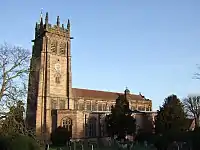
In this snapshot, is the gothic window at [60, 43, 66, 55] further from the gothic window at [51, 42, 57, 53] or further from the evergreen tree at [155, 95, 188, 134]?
the evergreen tree at [155, 95, 188, 134]

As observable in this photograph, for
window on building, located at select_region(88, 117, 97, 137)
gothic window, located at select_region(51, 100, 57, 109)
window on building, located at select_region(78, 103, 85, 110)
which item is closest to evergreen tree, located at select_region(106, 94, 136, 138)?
window on building, located at select_region(88, 117, 97, 137)

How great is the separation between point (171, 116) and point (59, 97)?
21554mm

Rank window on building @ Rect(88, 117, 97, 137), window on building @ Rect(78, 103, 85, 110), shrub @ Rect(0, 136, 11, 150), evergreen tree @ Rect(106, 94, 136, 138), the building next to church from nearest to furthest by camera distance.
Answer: shrub @ Rect(0, 136, 11, 150) → evergreen tree @ Rect(106, 94, 136, 138) → the building next to church → window on building @ Rect(88, 117, 97, 137) → window on building @ Rect(78, 103, 85, 110)

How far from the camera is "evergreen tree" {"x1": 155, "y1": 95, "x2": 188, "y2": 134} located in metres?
49.4

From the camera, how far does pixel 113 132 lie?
51.7 metres

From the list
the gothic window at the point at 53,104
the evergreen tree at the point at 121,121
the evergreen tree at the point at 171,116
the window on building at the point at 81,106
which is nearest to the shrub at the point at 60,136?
the gothic window at the point at 53,104

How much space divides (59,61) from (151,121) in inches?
927

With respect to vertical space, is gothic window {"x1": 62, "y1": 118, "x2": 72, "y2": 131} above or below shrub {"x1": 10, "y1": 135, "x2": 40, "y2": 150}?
below

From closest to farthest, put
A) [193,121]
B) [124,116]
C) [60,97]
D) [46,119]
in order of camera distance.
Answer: [124,116] < [46,119] < [60,97] < [193,121]

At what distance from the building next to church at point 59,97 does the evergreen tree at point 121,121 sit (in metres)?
8.17

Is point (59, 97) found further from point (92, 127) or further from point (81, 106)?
point (92, 127)

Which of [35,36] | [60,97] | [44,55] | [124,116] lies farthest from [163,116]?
[35,36]

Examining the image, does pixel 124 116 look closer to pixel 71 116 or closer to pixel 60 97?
pixel 71 116

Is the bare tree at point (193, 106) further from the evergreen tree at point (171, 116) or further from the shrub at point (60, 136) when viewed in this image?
the shrub at point (60, 136)
